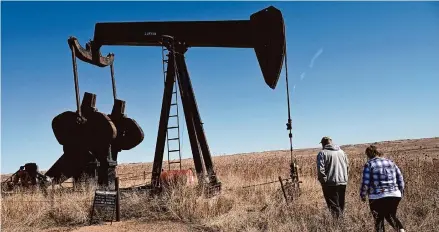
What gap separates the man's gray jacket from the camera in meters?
5.49

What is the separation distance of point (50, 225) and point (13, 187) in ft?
12.1

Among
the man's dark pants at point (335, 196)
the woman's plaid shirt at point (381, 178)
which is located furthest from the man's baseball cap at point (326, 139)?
the woman's plaid shirt at point (381, 178)

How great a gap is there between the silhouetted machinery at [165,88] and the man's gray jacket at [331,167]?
8.35 ft

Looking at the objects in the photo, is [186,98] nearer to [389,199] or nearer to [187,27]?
[187,27]

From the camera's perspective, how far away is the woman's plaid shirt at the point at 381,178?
466cm

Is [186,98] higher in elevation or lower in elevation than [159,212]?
higher

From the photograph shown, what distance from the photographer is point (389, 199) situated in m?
4.64

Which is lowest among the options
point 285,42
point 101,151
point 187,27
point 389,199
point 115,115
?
point 389,199

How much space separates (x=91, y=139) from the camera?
968cm

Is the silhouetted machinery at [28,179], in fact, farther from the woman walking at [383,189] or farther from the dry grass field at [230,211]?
the woman walking at [383,189]

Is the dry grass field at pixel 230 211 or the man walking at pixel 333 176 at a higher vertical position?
the man walking at pixel 333 176

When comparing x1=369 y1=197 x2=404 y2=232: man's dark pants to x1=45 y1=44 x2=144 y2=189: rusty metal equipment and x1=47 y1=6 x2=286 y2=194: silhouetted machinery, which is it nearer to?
x1=47 y1=6 x2=286 y2=194: silhouetted machinery

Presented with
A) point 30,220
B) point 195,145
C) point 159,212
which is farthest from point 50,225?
point 195,145

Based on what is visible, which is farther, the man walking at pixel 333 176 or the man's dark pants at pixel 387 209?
the man walking at pixel 333 176
